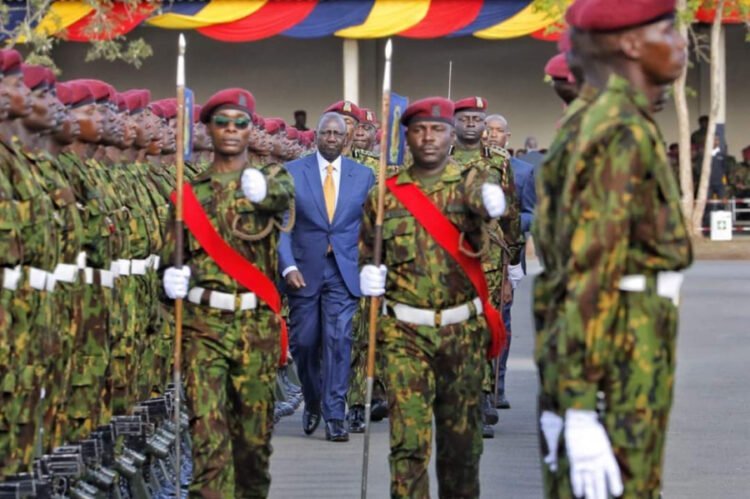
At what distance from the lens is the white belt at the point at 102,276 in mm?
10508

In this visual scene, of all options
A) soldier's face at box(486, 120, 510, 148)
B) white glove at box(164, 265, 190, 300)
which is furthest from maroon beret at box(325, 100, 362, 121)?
white glove at box(164, 265, 190, 300)

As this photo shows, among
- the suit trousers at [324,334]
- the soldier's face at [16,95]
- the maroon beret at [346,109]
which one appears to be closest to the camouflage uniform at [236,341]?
the soldier's face at [16,95]

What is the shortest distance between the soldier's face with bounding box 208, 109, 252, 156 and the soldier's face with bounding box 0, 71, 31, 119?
36.5 inches

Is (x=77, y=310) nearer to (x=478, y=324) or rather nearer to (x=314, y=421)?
(x=478, y=324)

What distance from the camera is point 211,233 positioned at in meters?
9.13

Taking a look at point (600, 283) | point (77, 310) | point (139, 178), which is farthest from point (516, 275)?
point (600, 283)

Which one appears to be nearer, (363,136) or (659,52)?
(659,52)

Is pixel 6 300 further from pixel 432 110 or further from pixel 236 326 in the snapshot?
pixel 432 110

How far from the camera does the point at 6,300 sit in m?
8.73

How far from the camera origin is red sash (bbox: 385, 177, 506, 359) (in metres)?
8.87

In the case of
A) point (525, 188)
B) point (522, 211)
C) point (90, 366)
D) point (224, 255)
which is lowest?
point (90, 366)

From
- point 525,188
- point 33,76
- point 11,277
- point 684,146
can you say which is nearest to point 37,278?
point 11,277

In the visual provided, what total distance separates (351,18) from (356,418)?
24379mm

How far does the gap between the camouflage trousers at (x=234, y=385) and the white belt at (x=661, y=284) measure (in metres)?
3.55
